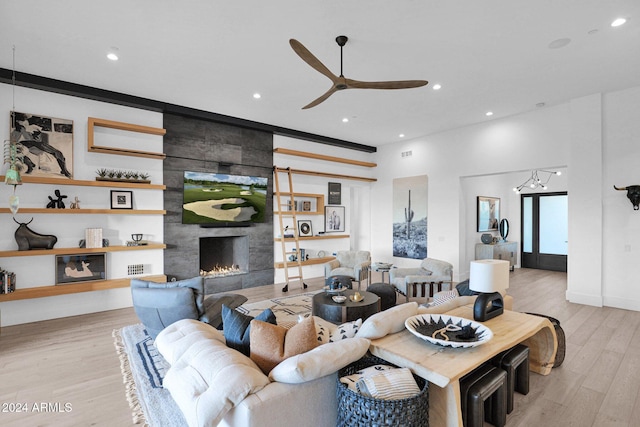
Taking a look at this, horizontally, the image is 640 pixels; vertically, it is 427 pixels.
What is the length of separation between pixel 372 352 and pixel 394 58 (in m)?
3.52

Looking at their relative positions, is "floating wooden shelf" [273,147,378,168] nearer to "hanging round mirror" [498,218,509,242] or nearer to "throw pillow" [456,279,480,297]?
"hanging round mirror" [498,218,509,242]

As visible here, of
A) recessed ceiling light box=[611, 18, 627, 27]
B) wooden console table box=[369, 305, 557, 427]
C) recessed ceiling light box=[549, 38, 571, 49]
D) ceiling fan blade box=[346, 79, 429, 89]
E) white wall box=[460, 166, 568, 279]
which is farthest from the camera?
white wall box=[460, 166, 568, 279]

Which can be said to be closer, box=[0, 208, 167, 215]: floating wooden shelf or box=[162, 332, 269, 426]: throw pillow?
A: box=[162, 332, 269, 426]: throw pillow

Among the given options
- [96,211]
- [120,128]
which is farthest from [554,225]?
[96,211]

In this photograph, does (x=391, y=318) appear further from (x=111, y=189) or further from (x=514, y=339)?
(x=111, y=189)

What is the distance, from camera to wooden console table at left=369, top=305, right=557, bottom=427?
1826 millimetres

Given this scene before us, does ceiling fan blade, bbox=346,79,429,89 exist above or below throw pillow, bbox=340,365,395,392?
above

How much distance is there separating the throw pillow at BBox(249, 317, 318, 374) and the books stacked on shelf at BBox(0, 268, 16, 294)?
4.34 m

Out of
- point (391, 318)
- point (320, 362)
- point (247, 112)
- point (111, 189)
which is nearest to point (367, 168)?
point (247, 112)

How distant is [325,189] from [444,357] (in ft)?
20.8

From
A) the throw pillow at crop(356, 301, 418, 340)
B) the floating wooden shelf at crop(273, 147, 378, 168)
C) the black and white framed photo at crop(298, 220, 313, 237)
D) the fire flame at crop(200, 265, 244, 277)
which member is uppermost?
the floating wooden shelf at crop(273, 147, 378, 168)

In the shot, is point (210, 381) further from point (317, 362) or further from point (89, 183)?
point (89, 183)

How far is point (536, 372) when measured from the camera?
305 cm

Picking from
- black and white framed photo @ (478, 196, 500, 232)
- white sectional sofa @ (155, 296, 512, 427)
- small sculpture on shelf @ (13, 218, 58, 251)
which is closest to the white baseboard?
black and white framed photo @ (478, 196, 500, 232)
